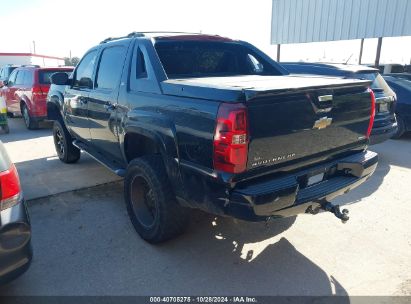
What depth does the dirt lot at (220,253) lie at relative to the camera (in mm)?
2744

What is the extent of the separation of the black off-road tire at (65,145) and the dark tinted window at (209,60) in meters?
3.02

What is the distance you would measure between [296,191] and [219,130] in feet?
2.52

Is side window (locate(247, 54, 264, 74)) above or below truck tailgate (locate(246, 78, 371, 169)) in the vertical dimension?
above

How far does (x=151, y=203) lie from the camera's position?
3.46m

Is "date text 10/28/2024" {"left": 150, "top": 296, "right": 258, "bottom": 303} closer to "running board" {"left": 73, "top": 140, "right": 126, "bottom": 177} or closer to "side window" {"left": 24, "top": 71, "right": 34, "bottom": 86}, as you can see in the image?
"running board" {"left": 73, "top": 140, "right": 126, "bottom": 177}

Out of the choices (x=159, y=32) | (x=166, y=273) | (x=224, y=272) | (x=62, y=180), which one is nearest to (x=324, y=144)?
(x=224, y=272)

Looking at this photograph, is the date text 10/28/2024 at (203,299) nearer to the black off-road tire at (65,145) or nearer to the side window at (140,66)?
the side window at (140,66)

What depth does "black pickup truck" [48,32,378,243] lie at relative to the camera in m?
2.38

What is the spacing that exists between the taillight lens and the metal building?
18487 millimetres

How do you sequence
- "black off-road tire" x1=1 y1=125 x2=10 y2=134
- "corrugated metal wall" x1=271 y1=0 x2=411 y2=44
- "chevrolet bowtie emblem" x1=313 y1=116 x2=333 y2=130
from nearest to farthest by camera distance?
1. "chevrolet bowtie emblem" x1=313 y1=116 x2=333 y2=130
2. "black off-road tire" x1=1 y1=125 x2=10 y2=134
3. "corrugated metal wall" x1=271 y1=0 x2=411 y2=44

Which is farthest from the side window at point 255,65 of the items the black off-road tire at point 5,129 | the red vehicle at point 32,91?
the black off-road tire at point 5,129

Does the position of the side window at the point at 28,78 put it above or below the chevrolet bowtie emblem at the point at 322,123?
below

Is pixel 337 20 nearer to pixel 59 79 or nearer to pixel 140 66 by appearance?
pixel 59 79

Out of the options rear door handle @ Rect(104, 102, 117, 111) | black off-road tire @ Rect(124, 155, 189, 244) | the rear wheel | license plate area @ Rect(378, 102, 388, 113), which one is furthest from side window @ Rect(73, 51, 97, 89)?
the rear wheel
